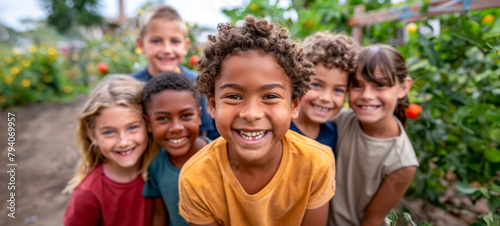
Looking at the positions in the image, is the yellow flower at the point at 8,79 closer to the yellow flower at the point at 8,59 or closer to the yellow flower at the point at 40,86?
the yellow flower at the point at 8,59

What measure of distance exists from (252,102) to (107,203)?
1.32 meters

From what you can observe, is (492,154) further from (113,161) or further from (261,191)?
(113,161)

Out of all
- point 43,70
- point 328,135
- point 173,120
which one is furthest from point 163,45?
point 43,70

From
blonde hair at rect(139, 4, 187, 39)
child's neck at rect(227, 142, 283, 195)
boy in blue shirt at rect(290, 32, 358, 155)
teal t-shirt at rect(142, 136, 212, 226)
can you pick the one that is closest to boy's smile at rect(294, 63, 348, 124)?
boy in blue shirt at rect(290, 32, 358, 155)

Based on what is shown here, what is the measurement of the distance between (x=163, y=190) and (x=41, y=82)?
731 cm

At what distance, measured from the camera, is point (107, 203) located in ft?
5.91

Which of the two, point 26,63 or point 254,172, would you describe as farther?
point 26,63

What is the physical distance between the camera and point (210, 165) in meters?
1.30

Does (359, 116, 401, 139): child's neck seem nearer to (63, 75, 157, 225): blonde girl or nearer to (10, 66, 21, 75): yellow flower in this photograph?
(63, 75, 157, 225): blonde girl

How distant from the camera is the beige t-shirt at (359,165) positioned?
166 centimetres

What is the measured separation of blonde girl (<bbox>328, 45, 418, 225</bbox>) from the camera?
166cm

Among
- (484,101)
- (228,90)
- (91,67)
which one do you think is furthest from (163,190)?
(91,67)

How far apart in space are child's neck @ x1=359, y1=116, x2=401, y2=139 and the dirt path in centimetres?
316

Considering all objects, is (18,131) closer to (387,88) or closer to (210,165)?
(210,165)
